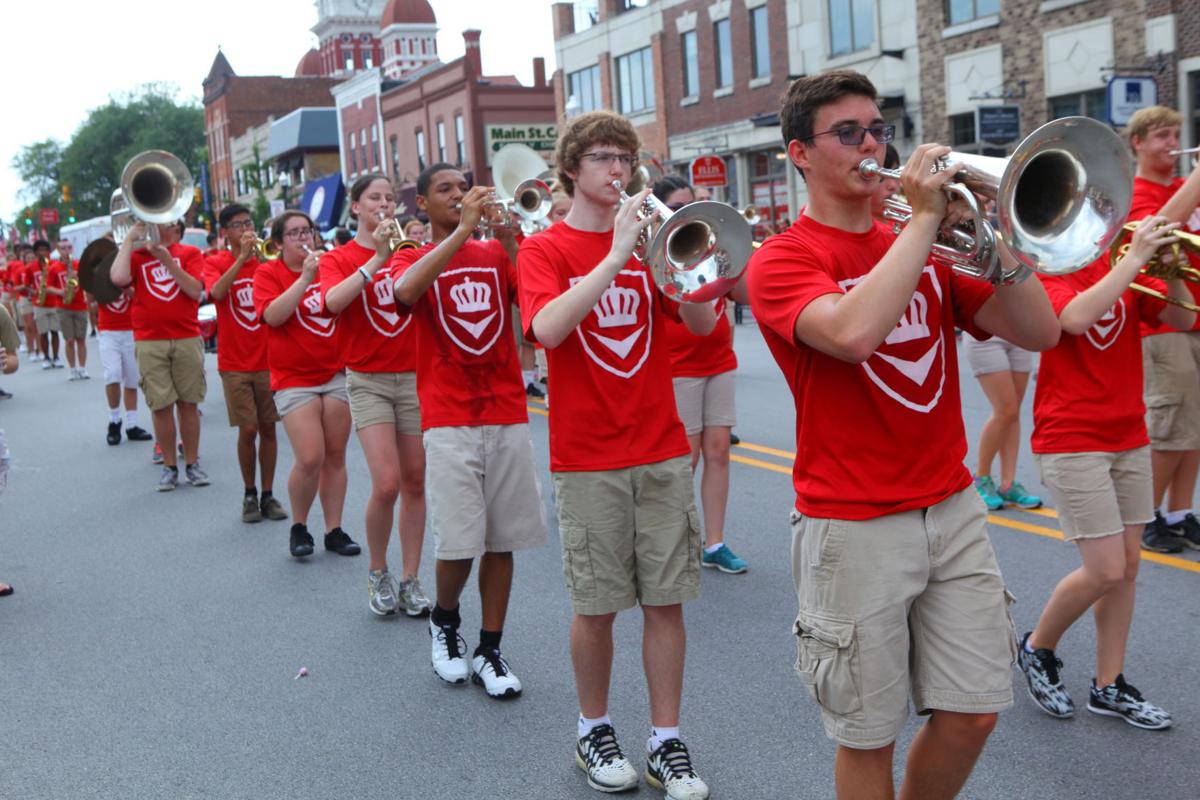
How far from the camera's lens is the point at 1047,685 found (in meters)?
4.51

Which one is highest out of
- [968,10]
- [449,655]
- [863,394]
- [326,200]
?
[968,10]

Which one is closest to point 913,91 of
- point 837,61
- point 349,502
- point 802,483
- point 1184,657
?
point 837,61

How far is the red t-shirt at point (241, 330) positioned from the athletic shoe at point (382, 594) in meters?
3.04

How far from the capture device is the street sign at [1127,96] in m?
17.0

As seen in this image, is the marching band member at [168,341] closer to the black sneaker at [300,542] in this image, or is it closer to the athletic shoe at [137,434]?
the black sneaker at [300,542]

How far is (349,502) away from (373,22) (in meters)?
102

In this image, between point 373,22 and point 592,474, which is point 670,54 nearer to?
point 592,474

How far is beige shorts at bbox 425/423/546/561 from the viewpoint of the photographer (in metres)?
4.98

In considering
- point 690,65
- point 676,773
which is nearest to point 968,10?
point 690,65

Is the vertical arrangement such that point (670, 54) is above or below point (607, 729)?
above

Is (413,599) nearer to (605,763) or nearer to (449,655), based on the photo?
(449,655)

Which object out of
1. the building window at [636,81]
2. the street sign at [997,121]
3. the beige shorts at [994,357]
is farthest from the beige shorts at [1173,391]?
the building window at [636,81]

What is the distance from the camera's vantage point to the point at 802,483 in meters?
3.14

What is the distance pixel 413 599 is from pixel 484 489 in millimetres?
1375
